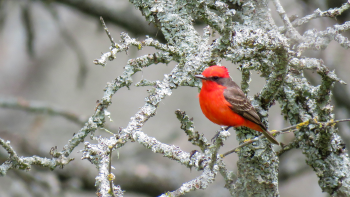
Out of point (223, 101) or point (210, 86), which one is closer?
point (210, 86)

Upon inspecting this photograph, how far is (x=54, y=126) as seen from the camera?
9227mm

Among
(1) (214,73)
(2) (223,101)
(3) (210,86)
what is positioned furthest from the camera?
(2) (223,101)

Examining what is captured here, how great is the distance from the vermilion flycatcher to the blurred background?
2.36 meters

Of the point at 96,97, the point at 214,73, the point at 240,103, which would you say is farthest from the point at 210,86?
the point at 96,97

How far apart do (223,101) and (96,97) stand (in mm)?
5943

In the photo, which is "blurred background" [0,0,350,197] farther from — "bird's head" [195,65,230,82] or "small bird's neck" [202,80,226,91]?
"bird's head" [195,65,230,82]

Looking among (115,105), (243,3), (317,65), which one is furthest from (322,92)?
(115,105)

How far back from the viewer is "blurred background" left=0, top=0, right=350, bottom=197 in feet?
19.7

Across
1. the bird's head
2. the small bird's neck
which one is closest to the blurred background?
the small bird's neck

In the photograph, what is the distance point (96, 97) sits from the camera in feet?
30.0

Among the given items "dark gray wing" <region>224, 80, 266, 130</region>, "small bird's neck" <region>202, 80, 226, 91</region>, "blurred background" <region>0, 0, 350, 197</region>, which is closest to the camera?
"dark gray wing" <region>224, 80, 266, 130</region>

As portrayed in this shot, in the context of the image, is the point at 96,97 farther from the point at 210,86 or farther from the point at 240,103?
the point at 240,103

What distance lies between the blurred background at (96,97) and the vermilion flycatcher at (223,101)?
2.36 m

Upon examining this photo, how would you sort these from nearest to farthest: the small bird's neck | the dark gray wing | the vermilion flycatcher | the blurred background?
the dark gray wing < the vermilion flycatcher < the small bird's neck < the blurred background
